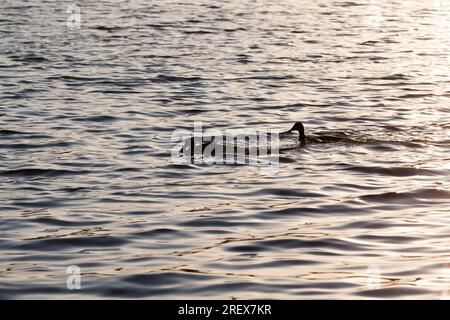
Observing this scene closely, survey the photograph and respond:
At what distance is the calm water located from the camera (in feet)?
35.3

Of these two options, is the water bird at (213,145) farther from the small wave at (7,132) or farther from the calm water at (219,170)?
the small wave at (7,132)

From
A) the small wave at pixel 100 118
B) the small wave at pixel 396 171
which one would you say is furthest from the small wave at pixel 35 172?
the small wave at pixel 100 118

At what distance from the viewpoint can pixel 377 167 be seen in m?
16.6

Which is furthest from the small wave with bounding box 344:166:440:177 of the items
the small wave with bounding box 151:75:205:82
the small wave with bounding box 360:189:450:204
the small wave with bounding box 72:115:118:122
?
the small wave with bounding box 151:75:205:82

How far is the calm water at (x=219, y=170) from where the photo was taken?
10750 mm

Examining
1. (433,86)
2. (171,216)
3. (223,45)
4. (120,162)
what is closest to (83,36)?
(223,45)

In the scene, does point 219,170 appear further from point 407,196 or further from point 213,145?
point 407,196

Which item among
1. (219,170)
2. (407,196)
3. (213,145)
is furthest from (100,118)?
(407,196)

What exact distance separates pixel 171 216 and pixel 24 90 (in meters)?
12.4

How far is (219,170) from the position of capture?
647 inches

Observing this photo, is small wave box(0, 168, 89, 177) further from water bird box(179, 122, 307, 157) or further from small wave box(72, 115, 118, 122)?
small wave box(72, 115, 118, 122)

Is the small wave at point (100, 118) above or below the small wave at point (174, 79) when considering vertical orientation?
above

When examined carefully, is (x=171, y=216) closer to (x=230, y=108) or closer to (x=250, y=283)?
(x=250, y=283)

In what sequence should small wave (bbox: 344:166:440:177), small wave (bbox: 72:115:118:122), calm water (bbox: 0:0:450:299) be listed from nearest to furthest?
calm water (bbox: 0:0:450:299) < small wave (bbox: 344:166:440:177) < small wave (bbox: 72:115:118:122)
